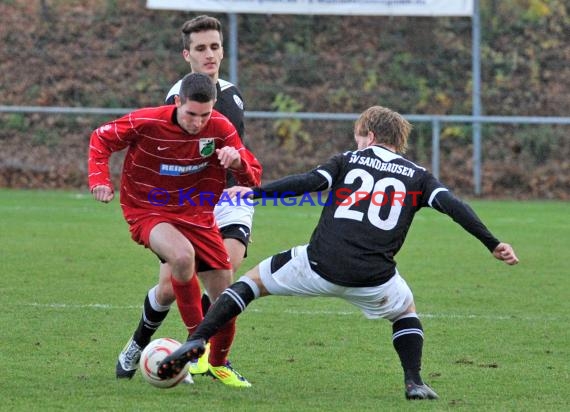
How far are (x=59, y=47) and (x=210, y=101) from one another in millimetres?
16345

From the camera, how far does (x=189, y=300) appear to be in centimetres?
575

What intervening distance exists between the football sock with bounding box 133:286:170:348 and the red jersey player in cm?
23

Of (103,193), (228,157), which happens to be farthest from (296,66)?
(228,157)

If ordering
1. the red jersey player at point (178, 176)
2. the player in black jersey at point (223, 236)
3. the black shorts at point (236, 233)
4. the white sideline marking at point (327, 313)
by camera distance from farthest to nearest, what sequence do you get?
the white sideline marking at point (327, 313) < the black shorts at point (236, 233) < the player in black jersey at point (223, 236) < the red jersey player at point (178, 176)

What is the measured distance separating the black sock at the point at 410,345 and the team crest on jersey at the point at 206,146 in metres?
1.28

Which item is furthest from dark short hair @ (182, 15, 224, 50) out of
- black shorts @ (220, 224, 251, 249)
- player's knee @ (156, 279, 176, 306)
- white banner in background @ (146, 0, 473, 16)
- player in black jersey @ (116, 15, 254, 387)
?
white banner in background @ (146, 0, 473, 16)

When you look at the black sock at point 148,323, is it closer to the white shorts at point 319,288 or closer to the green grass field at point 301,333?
the green grass field at point 301,333

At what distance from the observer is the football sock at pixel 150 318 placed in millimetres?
5980

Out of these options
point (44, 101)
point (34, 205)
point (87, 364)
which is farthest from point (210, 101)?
point (44, 101)

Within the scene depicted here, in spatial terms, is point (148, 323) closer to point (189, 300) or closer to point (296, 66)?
point (189, 300)

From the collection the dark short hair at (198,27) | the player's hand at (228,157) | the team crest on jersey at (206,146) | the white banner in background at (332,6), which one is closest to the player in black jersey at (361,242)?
the player's hand at (228,157)

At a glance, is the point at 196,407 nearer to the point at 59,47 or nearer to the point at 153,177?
the point at 153,177

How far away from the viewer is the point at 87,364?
6070mm

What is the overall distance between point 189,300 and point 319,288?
0.76 m
